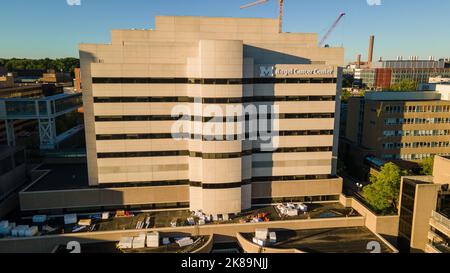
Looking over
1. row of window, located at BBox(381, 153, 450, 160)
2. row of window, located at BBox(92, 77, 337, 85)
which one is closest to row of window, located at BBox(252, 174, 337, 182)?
row of window, located at BBox(92, 77, 337, 85)

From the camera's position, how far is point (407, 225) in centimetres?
5169

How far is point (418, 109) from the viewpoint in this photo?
8269 cm

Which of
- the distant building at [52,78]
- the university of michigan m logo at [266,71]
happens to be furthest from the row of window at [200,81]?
the distant building at [52,78]

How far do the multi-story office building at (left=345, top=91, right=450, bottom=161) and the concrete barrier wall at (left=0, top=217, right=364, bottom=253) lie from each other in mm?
34431

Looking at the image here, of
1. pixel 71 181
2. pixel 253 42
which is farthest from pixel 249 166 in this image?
pixel 71 181

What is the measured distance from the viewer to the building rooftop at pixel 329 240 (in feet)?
160

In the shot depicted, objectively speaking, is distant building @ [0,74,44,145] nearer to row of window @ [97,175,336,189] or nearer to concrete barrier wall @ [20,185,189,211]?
concrete barrier wall @ [20,185,189,211]

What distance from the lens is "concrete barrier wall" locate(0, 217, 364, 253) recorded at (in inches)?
1895

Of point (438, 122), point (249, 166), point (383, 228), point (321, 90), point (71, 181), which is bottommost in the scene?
point (383, 228)

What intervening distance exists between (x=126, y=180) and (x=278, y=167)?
29.0 metres

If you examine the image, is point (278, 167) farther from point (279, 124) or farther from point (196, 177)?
point (196, 177)

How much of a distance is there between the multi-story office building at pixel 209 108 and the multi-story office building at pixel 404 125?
25.2 metres

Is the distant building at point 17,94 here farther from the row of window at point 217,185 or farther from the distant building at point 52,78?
the row of window at point 217,185

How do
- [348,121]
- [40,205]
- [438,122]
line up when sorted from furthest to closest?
[348,121] → [438,122] → [40,205]
